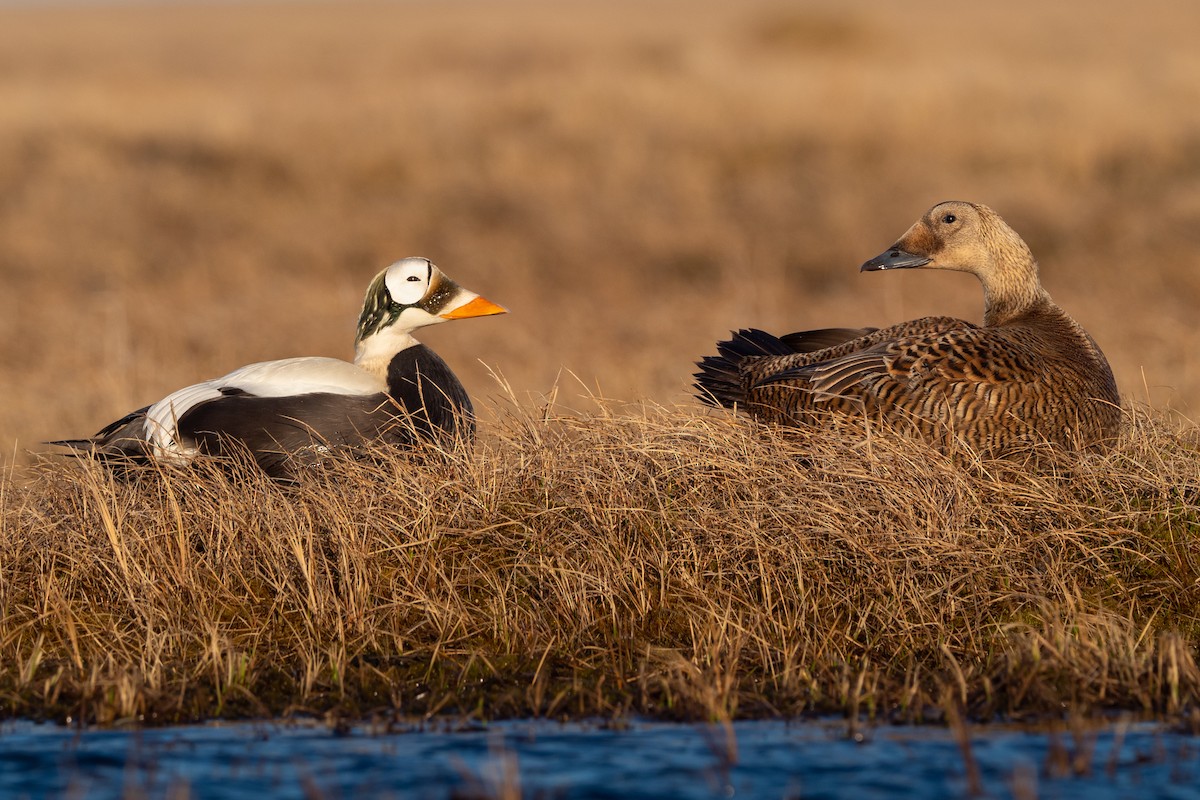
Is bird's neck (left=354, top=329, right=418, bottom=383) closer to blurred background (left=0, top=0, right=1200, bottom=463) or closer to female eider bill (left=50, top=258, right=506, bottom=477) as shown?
female eider bill (left=50, top=258, right=506, bottom=477)

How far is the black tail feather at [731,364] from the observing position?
6.24 m

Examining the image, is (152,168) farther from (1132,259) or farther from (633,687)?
(633,687)

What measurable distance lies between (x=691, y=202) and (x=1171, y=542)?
1099 cm

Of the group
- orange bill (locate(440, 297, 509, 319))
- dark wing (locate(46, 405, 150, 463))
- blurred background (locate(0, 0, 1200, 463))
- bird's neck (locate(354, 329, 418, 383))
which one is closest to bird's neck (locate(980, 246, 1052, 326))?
orange bill (locate(440, 297, 509, 319))

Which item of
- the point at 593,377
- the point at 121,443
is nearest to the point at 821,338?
the point at 121,443

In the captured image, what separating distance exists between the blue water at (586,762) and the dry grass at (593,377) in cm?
19

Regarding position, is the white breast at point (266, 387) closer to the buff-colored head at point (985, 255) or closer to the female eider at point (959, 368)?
the female eider at point (959, 368)

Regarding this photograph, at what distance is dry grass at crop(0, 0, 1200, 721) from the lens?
4.57 meters

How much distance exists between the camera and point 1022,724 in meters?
4.14

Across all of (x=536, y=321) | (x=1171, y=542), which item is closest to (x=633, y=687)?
(x=1171, y=542)

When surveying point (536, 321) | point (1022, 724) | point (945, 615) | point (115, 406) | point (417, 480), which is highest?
point (536, 321)

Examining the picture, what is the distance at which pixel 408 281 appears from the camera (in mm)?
6043

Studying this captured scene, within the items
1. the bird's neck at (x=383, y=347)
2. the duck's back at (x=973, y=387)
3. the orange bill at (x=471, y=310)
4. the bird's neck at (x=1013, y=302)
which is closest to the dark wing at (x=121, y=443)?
the bird's neck at (x=383, y=347)

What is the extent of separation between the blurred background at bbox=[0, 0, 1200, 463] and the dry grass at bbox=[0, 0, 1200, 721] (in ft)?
0.18
